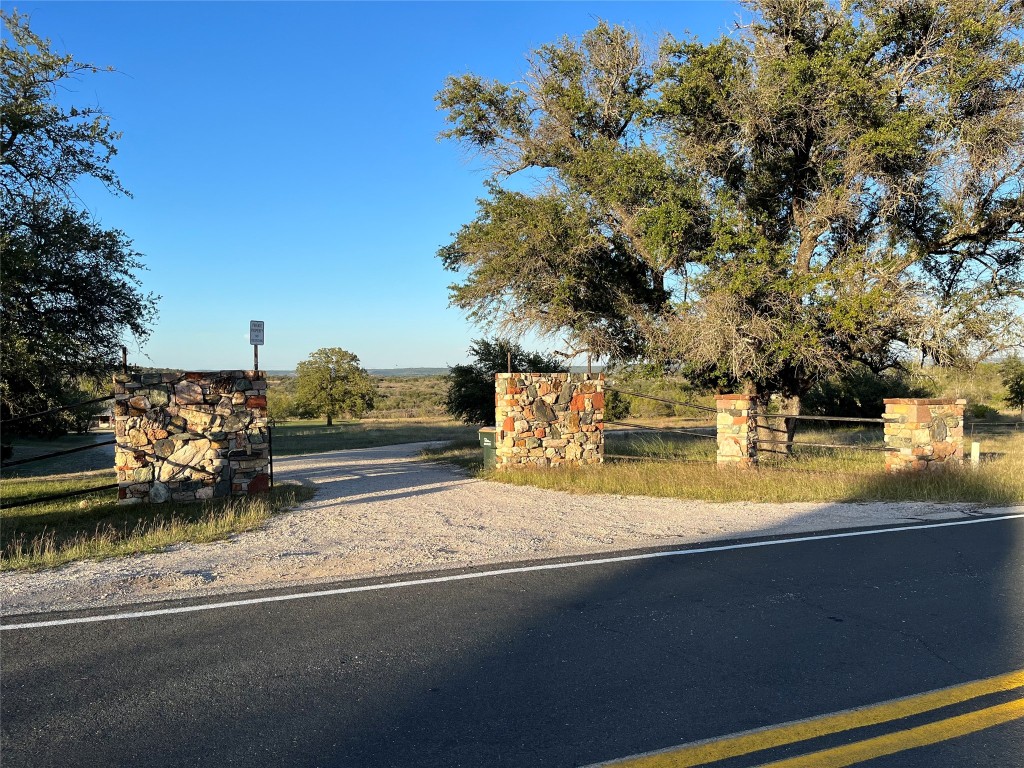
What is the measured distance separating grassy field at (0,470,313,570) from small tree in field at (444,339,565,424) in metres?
15.5

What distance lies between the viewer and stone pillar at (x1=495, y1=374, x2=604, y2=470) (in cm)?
1575

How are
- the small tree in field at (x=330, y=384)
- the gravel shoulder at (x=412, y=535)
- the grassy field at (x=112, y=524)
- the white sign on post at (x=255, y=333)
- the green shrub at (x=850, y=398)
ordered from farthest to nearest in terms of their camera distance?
the small tree in field at (x=330, y=384) → the green shrub at (x=850, y=398) → the white sign on post at (x=255, y=333) → the grassy field at (x=112, y=524) → the gravel shoulder at (x=412, y=535)

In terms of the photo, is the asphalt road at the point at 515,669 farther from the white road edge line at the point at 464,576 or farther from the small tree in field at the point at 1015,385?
the small tree in field at the point at 1015,385

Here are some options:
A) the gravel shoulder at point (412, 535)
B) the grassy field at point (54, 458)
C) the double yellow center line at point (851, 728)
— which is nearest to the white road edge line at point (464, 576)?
the gravel shoulder at point (412, 535)

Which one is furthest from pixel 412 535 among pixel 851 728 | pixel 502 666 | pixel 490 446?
pixel 490 446

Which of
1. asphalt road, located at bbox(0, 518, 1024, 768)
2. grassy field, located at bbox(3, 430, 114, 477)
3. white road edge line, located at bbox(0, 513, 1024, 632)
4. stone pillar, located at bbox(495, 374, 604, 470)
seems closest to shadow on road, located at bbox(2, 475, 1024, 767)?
asphalt road, located at bbox(0, 518, 1024, 768)

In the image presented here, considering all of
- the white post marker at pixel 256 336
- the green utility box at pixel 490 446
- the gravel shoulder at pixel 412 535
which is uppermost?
the white post marker at pixel 256 336

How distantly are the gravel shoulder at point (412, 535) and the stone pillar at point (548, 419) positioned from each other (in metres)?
1.89

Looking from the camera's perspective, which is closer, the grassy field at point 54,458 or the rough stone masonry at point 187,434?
the rough stone masonry at point 187,434

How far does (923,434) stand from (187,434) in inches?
502

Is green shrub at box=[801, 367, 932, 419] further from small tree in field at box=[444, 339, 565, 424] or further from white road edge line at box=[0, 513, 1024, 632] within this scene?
white road edge line at box=[0, 513, 1024, 632]

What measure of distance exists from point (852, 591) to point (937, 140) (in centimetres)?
1433

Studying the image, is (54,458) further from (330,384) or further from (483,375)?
(330,384)

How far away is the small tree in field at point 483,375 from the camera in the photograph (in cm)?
2847
